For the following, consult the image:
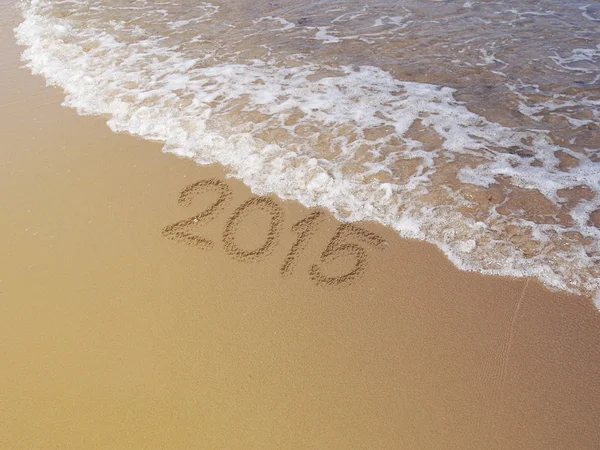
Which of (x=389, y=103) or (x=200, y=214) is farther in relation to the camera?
(x=389, y=103)

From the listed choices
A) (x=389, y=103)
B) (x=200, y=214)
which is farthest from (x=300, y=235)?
(x=389, y=103)

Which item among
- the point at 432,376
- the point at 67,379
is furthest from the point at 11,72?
the point at 432,376

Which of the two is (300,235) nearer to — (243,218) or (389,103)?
(243,218)

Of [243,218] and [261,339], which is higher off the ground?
[243,218]

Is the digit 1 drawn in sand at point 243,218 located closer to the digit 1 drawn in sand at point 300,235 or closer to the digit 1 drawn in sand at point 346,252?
the digit 1 drawn in sand at point 300,235

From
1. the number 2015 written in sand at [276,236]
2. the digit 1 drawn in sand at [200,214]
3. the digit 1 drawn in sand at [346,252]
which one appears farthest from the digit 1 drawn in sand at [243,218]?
the digit 1 drawn in sand at [346,252]

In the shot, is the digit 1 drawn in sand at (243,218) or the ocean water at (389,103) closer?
the digit 1 drawn in sand at (243,218)
